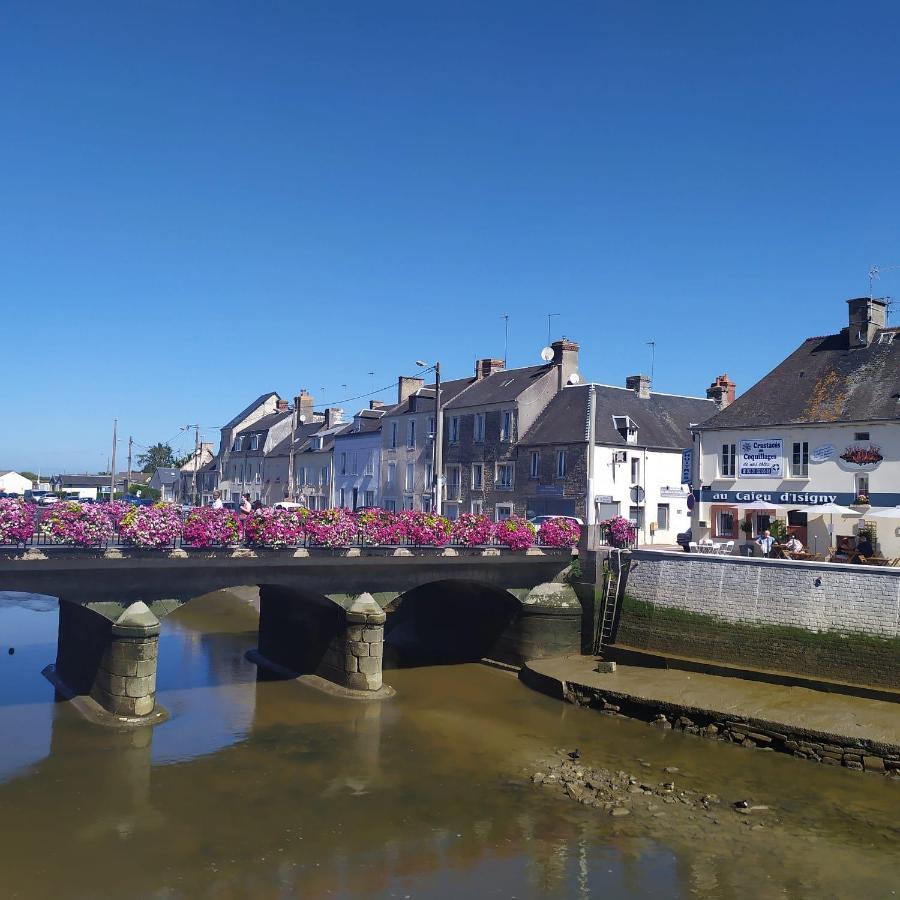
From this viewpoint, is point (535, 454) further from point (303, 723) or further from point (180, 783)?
point (180, 783)

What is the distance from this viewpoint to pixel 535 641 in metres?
32.2

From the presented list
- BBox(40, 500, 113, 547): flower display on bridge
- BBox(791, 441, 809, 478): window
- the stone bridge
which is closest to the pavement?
the stone bridge

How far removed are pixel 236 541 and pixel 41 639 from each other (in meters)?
16.4

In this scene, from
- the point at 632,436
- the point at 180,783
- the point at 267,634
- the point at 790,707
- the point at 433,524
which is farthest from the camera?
the point at 632,436

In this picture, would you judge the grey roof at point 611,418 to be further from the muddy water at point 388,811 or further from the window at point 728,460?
the muddy water at point 388,811

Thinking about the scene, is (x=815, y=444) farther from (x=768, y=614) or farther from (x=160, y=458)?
(x=160, y=458)

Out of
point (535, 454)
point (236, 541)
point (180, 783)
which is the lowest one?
point (180, 783)

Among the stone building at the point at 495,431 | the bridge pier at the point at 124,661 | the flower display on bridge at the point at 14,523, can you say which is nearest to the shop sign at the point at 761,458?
the stone building at the point at 495,431

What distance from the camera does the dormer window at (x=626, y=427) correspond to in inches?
1897

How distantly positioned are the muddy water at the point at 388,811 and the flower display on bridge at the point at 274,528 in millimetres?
5020

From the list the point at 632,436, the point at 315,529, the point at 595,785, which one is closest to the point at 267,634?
the point at 315,529

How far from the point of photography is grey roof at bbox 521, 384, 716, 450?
157ft

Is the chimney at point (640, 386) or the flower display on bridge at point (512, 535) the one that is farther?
the chimney at point (640, 386)

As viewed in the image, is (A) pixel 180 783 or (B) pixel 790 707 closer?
(A) pixel 180 783
